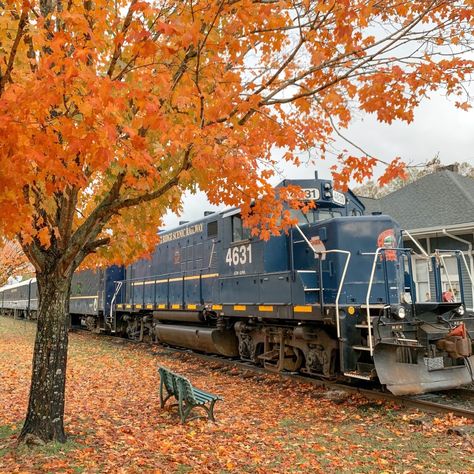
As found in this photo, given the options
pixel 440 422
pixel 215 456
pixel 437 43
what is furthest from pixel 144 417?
pixel 437 43

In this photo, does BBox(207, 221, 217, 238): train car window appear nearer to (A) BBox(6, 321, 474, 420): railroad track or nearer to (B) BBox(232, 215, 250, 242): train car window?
(B) BBox(232, 215, 250, 242): train car window

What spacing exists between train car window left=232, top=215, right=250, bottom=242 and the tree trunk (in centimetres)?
560

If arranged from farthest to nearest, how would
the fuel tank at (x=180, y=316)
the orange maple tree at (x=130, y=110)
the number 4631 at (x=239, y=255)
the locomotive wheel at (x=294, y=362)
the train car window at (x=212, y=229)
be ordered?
1. the fuel tank at (x=180, y=316)
2. the train car window at (x=212, y=229)
3. the number 4631 at (x=239, y=255)
4. the locomotive wheel at (x=294, y=362)
5. the orange maple tree at (x=130, y=110)

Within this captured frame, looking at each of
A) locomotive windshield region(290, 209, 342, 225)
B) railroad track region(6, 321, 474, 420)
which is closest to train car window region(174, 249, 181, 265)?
railroad track region(6, 321, 474, 420)

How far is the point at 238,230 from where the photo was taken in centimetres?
1170

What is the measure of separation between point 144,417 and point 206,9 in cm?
583

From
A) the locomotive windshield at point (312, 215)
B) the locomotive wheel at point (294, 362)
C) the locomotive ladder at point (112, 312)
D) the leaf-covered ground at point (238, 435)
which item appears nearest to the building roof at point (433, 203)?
the locomotive windshield at point (312, 215)

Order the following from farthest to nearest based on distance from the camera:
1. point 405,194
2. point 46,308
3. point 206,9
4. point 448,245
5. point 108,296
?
point 405,194, point 108,296, point 448,245, point 46,308, point 206,9

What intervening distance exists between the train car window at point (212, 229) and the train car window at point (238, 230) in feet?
5.44

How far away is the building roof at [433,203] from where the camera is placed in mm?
19109

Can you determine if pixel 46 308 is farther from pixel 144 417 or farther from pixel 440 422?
pixel 440 422

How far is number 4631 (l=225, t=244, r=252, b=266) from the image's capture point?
1105 centimetres

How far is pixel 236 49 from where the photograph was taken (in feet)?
19.7

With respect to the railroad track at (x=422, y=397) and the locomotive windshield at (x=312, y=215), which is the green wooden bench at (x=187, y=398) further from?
→ the locomotive windshield at (x=312, y=215)
